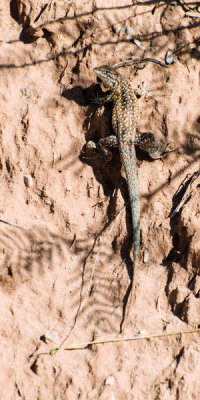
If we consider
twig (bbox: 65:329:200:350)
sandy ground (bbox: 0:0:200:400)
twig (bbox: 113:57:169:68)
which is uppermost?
twig (bbox: 113:57:169:68)

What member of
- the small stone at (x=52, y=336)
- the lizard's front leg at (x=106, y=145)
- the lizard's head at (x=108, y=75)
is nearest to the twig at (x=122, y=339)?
the small stone at (x=52, y=336)

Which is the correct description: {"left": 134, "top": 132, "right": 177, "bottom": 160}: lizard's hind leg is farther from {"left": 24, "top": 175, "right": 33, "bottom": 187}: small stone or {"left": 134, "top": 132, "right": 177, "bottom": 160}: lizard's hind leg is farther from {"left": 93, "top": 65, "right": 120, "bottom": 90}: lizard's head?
{"left": 24, "top": 175, "right": 33, "bottom": 187}: small stone

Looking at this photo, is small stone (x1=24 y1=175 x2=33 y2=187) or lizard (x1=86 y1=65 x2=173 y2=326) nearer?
lizard (x1=86 y1=65 x2=173 y2=326)

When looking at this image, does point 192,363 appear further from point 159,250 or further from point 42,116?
point 42,116

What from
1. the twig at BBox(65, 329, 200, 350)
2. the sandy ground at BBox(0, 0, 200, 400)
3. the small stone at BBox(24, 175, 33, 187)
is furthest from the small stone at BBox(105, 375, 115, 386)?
the small stone at BBox(24, 175, 33, 187)

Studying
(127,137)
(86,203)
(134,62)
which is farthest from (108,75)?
(86,203)

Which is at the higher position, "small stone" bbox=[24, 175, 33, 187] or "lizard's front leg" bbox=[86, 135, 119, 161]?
"lizard's front leg" bbox=[86, 135, 119, 161]

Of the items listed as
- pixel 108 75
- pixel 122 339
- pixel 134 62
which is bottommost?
pixel 122 339

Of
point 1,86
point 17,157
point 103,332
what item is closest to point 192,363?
point 103,332

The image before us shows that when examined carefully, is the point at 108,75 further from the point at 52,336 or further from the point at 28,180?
the point at 52,336

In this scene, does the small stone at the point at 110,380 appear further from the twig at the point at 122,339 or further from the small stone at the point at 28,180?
the small stone at the point at 28,180
